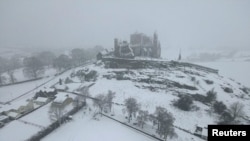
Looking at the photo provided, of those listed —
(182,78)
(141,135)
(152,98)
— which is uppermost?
(182,78)

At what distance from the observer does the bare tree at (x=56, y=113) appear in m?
44.0

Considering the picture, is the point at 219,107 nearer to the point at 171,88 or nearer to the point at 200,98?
the point at 200,98

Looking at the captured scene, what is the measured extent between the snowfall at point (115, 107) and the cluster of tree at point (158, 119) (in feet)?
8.07

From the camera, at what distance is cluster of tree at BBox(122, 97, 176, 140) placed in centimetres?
3991

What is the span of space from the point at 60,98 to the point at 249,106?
5793 centimetres

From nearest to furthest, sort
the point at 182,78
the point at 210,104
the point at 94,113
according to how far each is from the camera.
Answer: the point at 94,113
the point at 210,104
the point at 182,78

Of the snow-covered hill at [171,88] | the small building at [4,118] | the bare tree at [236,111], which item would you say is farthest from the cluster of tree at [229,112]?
the small building at [4,118]

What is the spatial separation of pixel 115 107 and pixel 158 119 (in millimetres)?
14972

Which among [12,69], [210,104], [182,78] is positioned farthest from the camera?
[12,69]

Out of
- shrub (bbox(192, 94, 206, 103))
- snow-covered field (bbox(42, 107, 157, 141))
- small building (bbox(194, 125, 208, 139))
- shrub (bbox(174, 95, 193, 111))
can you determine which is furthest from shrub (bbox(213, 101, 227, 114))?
snow-covered field (bbox(42, 107, 157, 141))

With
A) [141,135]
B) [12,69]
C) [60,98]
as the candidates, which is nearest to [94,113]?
[60,98]

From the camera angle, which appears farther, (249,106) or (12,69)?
(12,69)

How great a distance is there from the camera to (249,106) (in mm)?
58969

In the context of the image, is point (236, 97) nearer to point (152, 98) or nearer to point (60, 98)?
point (152, 98)
